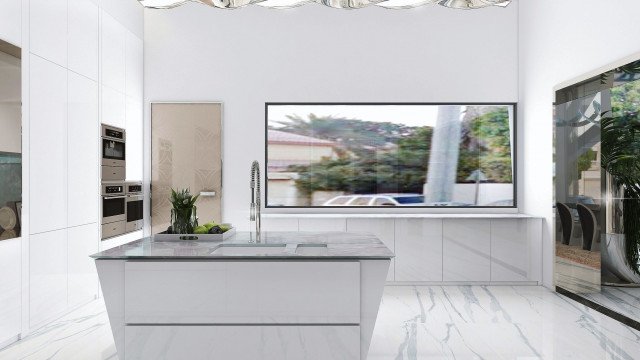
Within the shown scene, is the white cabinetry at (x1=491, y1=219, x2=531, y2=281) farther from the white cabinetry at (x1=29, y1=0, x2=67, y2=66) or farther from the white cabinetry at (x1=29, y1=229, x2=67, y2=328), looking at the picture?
the white cabinetry at (x1=29, y1=0, x2=67, y2=66)

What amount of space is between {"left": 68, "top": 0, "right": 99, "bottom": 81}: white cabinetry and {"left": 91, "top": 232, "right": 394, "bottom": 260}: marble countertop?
7.42 feet

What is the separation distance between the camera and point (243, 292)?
248cm

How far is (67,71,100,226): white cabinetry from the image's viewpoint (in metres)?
4.26

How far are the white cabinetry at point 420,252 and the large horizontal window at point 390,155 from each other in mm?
664

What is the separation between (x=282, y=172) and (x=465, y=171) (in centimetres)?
223

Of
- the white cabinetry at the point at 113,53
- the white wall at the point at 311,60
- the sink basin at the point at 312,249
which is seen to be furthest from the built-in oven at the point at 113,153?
the sink basin at the point at 312,249

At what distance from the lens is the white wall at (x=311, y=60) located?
592cm

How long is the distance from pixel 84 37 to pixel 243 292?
3245 millimetres

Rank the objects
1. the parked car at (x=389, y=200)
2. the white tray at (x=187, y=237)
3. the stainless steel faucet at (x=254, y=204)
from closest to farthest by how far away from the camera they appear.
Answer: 1. the stainless steel faucet at (x=254, y=204)
2. the white tray at (x=187, y=237)
3. the parked car at (x=389, y=200)

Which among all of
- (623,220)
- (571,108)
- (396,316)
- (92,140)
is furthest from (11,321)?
(571,108)

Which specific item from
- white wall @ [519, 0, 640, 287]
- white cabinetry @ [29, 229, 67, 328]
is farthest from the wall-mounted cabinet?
white cabinetry @ [29, 229, 67, 328]

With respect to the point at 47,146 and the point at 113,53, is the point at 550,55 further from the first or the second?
the point at 47,146

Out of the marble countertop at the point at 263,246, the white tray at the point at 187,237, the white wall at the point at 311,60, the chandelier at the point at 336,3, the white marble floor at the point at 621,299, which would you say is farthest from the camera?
the white wall at the point at 311,60

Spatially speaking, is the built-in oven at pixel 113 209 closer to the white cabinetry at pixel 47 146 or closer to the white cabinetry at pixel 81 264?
the white cabinetry at pixel 81 264
